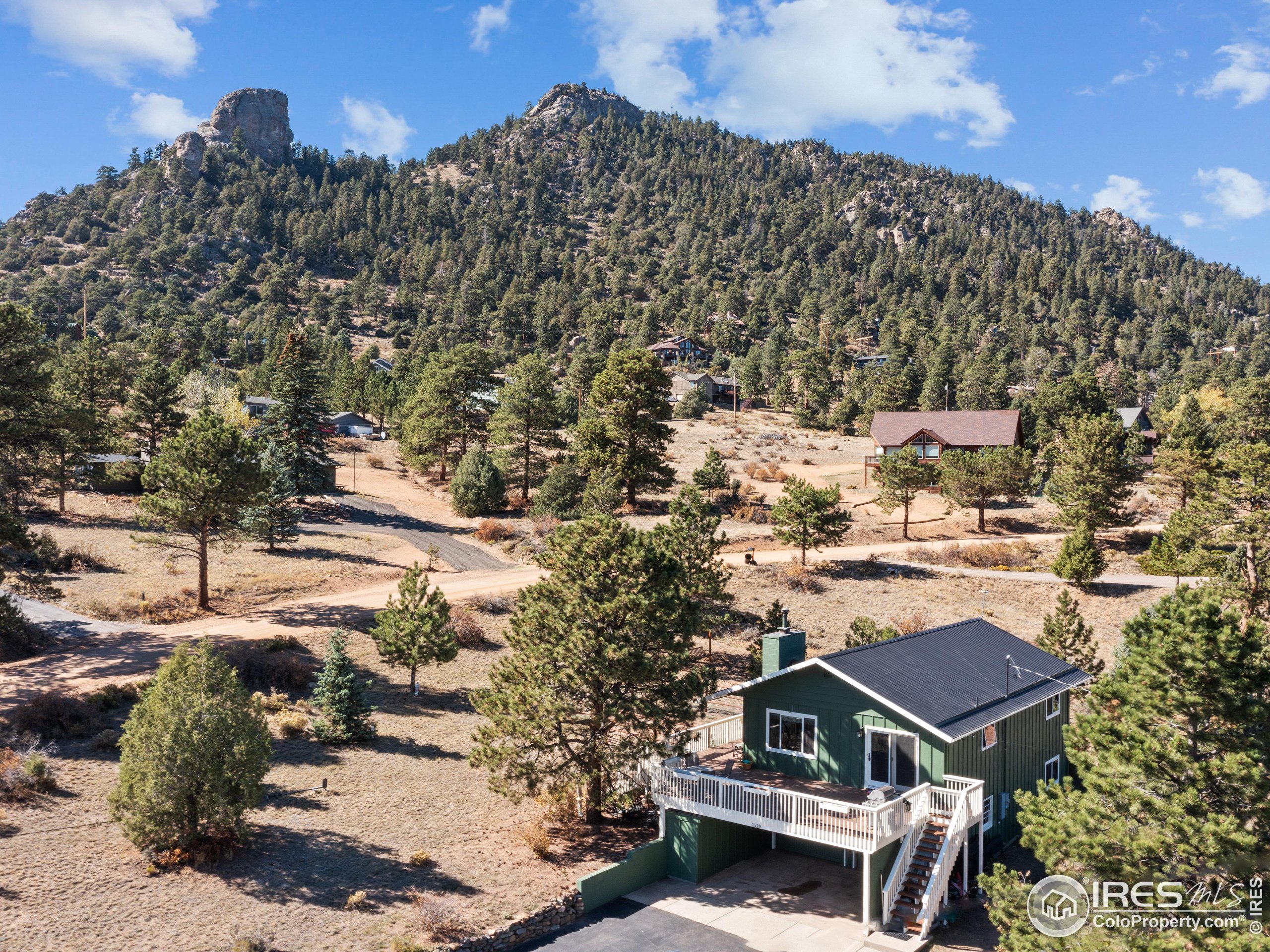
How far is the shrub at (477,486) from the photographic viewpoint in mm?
54969

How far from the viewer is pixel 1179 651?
452 inches

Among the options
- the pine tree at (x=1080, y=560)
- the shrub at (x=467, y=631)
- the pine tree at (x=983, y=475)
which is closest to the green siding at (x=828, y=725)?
the shrub at (x=467, y=631)

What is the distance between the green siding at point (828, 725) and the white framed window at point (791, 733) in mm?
96

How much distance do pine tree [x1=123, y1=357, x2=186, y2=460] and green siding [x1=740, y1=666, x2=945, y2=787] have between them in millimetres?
46298

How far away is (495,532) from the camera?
50.9 meters

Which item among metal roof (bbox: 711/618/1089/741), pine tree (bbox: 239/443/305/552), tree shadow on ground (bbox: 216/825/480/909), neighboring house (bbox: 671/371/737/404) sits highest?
neighboring house (bbox: 671/371/737/404)

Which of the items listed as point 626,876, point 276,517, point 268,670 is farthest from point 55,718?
point 276,517

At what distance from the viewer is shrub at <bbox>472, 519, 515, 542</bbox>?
50469mm

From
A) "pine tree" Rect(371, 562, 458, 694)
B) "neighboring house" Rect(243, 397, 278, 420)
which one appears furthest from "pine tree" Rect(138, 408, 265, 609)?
"neighboring house" Rect(243, 397, 278, 420)

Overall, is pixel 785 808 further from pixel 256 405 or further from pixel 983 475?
pixel 256 405

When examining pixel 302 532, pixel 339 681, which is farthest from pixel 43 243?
pixel 339 681

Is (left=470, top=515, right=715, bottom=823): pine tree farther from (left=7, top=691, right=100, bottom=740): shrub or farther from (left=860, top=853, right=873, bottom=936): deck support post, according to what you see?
(left=7, top=691, right=100, bottom=740): shrub

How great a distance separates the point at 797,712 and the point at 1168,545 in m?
29.2

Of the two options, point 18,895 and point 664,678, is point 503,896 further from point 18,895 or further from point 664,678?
point 18,895
